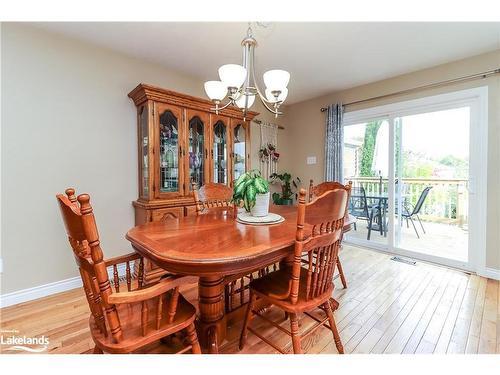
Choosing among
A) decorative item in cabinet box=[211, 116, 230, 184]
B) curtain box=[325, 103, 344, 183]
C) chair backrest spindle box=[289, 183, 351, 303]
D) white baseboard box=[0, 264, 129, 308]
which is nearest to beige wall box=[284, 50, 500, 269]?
curtain box=[325, 103, 344, 183]

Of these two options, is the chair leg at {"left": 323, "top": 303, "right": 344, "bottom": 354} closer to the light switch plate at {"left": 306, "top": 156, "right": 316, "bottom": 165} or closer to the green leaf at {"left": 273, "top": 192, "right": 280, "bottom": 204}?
the green leaf at {"left": 273, "top": 192, "right": 280, "bottom": 204}

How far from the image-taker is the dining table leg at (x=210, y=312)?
143 cm

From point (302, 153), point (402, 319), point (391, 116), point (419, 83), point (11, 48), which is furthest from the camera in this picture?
point (302, 153)

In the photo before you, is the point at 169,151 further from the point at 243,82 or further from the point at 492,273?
the point at 492,273

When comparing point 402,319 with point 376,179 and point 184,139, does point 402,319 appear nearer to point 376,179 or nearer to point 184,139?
point 376,179

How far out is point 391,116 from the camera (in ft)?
10.5

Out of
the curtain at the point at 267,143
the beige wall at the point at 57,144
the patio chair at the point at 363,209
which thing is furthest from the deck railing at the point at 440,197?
the beige wall at the point at 57,144

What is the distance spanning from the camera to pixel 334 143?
11.8 ft

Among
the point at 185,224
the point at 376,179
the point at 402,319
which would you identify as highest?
the point at 376,179

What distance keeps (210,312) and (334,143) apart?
2985mm

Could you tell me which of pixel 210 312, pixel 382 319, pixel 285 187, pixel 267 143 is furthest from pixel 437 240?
pixel 210 312

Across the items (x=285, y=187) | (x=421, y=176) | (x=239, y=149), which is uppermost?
(x=239, y=149)
